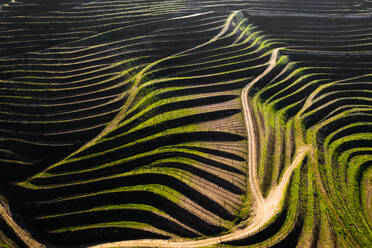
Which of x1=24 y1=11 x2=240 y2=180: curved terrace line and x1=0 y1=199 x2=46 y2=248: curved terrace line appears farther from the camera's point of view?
x1=24 y1=11 x2=240 y2=180: curved terrace line

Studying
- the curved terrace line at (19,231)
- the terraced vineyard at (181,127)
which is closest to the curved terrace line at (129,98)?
the terraced vineyard at (181,127)

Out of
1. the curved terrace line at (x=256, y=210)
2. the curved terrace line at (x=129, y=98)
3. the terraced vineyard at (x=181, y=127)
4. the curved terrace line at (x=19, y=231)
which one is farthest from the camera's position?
the curved terrace line at (x=129, y=98)

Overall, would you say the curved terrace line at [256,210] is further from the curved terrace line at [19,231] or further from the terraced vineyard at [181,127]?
the curved terrace line at [19,231]

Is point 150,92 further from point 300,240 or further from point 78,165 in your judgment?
point 300,240

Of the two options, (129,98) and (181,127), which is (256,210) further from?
(129,98)

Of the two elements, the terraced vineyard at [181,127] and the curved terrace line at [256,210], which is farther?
the terraced vineyard at [181,127]

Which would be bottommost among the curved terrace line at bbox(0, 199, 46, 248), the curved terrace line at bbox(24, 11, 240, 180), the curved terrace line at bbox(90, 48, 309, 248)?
the curved terrace line at bbox(0, 199, 46, 248)

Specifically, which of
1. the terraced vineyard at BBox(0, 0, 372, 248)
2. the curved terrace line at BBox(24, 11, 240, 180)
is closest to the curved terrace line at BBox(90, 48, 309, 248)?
the terraced vineyard at BBox(0, 0, 372, 248)

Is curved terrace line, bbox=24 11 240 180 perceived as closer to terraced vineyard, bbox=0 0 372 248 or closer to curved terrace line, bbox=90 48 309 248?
terraced vineyard, bbox=0 0 372 248

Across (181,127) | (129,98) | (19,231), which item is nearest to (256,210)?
(181,127)
